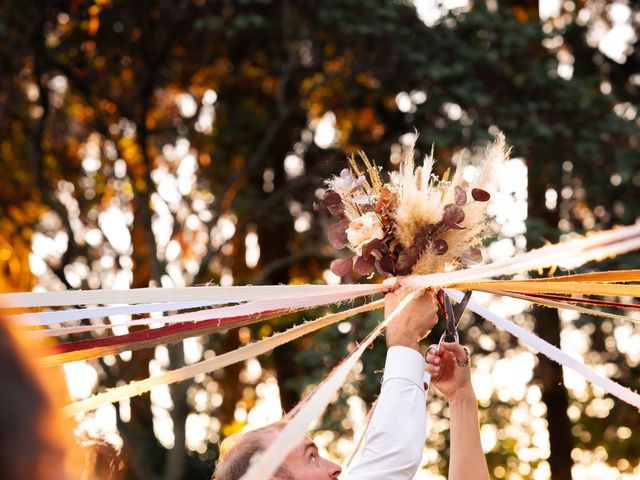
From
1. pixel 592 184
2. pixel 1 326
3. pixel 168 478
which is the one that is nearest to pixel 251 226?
pixel 168 478

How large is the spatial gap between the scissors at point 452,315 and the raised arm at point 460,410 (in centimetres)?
3

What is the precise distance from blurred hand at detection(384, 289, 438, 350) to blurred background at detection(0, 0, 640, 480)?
249 inches

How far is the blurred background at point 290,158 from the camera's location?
32.4 feet

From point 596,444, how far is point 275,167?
611 centimetres

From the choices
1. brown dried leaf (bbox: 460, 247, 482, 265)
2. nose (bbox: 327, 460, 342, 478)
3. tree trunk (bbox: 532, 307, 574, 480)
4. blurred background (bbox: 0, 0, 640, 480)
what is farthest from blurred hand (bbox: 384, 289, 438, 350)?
tree trunk (bbox: 532, 307, 574, 480)

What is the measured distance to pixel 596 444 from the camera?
14.2 metres

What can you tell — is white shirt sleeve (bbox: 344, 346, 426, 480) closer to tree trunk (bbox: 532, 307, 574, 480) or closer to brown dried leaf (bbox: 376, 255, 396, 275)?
brown dried leaf (bbox: 376, 255, 396, 275)

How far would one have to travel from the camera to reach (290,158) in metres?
13.0

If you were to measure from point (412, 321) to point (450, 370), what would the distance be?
1.26 feet

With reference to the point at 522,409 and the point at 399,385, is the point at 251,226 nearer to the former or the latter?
the point at 522,409

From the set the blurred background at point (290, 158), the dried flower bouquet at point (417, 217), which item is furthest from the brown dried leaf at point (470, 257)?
the blurred background at point (290, 158)

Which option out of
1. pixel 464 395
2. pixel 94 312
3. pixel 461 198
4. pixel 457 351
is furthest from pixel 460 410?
pixel 94 312

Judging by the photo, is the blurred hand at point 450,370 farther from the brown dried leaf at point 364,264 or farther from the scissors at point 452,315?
the brown dried leaf at point 364,264

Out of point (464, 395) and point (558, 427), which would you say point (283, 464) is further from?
point (558, 427)
